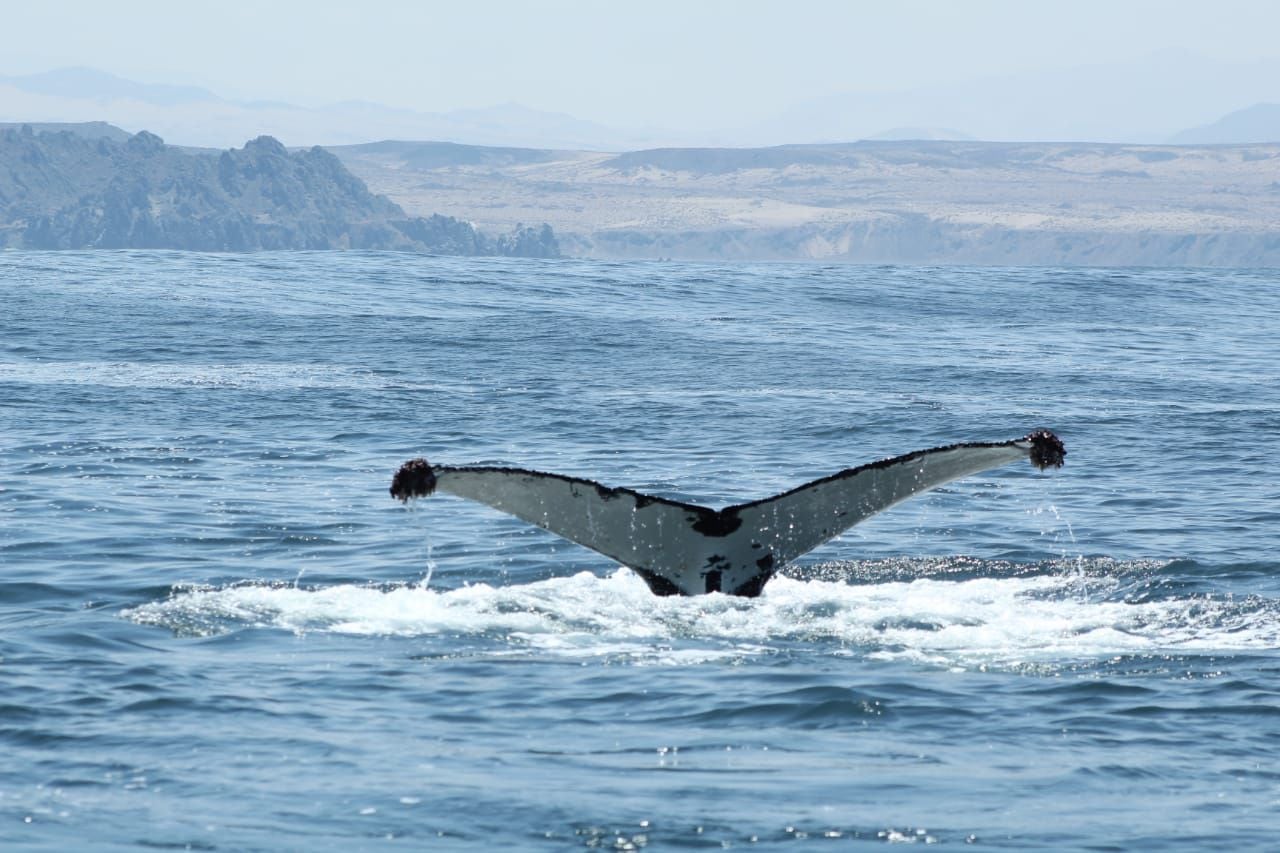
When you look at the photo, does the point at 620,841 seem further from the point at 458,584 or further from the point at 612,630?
the point at 458,584

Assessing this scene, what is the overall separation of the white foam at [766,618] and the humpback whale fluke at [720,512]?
403mm

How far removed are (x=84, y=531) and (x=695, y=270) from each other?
47.5m

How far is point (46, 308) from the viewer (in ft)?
118

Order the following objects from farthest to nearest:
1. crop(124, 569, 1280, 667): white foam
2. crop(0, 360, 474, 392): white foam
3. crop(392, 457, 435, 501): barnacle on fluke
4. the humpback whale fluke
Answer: crop(0, 360, 474, 392): white foam
crop(124, 569, 1280, 667): white foam
the humpback whale fluke
crop(392, 457, 435, 501): barnacle on fluke

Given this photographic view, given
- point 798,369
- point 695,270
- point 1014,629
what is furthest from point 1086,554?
point 695,270

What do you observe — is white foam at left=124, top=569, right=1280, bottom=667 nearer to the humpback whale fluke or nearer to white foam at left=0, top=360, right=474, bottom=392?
the humpback whale fluke

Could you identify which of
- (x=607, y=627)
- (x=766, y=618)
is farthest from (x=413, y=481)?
(x=766, y=618)

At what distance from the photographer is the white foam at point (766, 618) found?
9.87 meters

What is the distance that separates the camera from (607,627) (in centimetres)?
1028

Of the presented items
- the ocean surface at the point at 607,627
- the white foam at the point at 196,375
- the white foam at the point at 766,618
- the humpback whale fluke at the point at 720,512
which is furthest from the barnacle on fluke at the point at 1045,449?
the white foam at the point at 196,375

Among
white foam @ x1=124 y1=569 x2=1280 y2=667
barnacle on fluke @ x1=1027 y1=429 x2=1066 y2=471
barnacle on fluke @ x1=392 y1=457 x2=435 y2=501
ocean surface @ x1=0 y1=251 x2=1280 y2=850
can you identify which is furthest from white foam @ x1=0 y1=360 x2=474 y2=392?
barnacle on fluke @ x1=1027 y1=429 x2=1066 y2=471

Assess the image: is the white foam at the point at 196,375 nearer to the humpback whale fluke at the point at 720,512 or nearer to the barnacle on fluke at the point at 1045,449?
the humpback whale fluke at the point at 720,512

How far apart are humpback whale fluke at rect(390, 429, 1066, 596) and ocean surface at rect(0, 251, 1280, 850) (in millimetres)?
438

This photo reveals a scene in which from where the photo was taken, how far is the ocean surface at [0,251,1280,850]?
7123 millimetres
